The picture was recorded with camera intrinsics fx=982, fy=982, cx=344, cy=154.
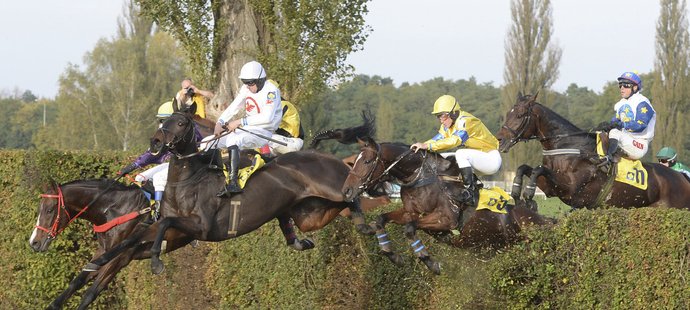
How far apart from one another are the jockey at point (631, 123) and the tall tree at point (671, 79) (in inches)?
1072

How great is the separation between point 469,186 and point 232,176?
2.19 metres

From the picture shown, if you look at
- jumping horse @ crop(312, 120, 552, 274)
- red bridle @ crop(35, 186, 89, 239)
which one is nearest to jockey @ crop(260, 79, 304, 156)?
jumping horse @ crop(312, 120, 552, 274)

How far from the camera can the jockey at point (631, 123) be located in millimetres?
10930

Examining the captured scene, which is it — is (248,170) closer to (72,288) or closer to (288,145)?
(288,145)

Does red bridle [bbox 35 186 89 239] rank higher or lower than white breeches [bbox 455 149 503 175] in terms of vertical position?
lower

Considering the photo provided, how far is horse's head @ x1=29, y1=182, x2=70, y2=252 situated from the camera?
9570 mm

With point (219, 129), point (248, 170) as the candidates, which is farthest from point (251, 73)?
point (248, 170)

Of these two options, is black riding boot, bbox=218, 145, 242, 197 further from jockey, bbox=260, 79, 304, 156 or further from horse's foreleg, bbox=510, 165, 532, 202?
horse's foreleg, bbox=510, 165, 532, 202

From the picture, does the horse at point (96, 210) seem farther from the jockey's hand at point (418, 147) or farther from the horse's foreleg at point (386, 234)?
the jockey's hand at point (418, 147)

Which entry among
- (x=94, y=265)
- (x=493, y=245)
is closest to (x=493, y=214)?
(x=493, y=245)

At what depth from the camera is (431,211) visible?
907 cm

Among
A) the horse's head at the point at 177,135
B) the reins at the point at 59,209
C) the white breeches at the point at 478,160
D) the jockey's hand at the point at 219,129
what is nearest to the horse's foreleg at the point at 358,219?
the white breeches at the point at 478,160

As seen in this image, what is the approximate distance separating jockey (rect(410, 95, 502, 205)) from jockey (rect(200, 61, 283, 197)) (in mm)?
1434

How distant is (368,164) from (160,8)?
7.47 metres
